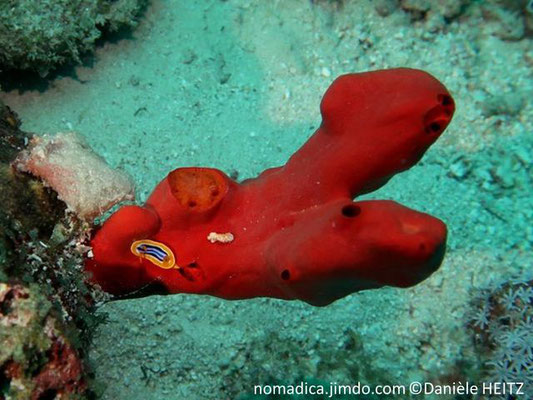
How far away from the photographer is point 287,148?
432 centimetres

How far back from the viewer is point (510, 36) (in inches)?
194

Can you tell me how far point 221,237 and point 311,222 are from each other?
47cm

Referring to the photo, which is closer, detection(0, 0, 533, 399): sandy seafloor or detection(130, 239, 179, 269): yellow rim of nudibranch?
detection(130, 239, 179, 269): yellow rim of nudibranch

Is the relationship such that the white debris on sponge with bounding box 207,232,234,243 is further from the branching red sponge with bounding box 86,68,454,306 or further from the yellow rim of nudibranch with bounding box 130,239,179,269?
the yellow rim of nudibranch with bounding box 130,239,179,269

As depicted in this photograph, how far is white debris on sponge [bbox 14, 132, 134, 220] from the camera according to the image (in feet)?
6.93

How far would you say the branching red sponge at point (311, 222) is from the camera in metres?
1.59

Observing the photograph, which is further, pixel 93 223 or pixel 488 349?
pixel 488 349

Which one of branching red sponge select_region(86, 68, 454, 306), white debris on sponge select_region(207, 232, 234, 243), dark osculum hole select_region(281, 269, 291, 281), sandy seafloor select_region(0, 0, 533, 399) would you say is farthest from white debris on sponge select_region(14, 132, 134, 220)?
sandy seafloor select_region(0, 0, 533, 399)

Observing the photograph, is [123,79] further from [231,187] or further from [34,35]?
[231,187]

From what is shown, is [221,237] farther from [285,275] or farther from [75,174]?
[75,174]

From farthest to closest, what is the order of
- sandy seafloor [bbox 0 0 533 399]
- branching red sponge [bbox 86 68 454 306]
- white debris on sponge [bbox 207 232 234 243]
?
sandy seafloor [bbox 0 0 533 399]
white debris on sponge [bbox 207 232 234 243]
branching red sponge [bbox 86 68 454 306]

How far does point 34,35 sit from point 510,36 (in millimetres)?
4450

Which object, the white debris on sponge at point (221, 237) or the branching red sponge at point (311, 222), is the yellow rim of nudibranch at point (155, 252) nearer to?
the branching red sponge at point (311, 222)

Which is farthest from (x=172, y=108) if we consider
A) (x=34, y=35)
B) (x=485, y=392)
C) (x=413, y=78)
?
(x=485, y=392)
